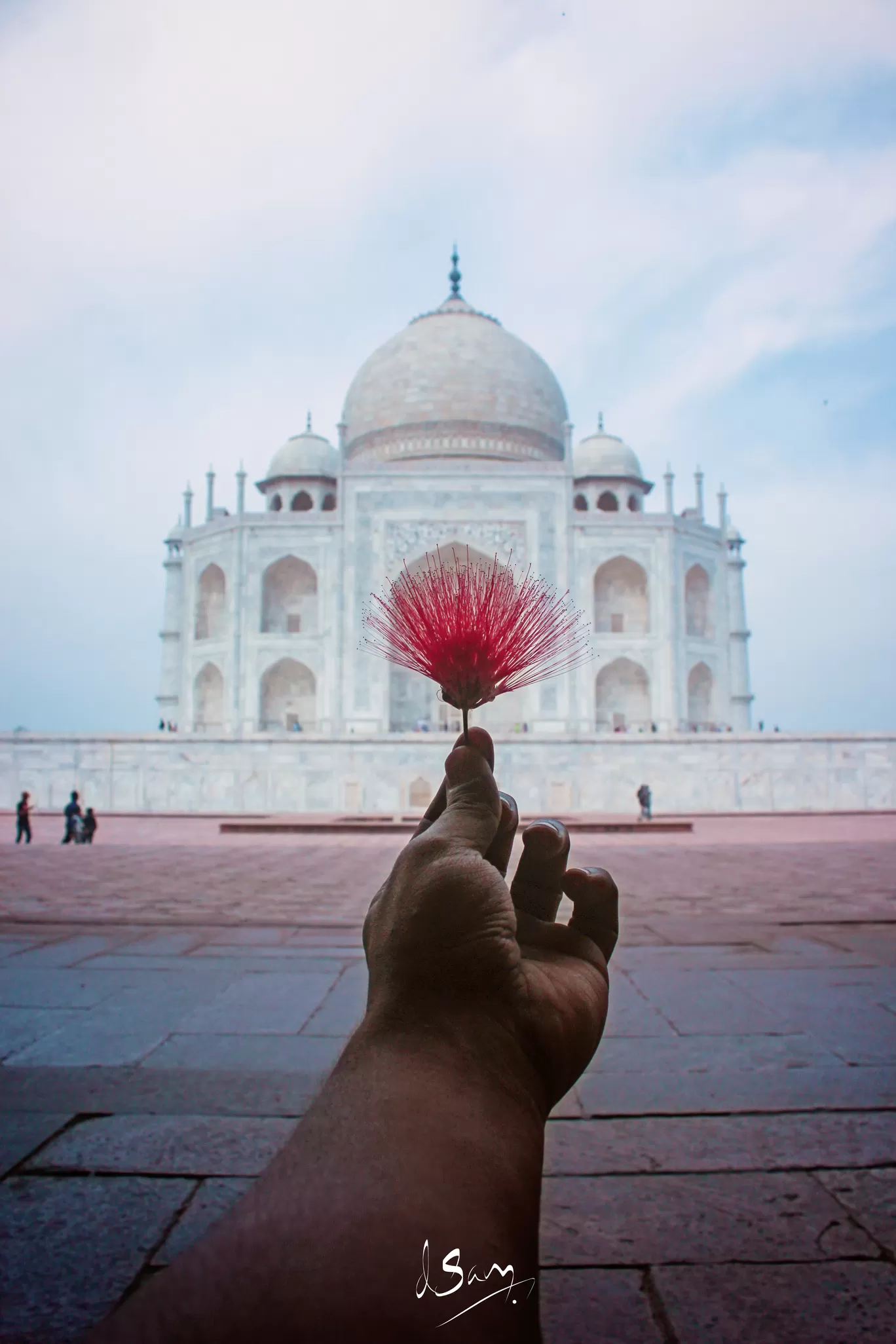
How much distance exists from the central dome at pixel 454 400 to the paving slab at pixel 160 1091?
66.9 feet

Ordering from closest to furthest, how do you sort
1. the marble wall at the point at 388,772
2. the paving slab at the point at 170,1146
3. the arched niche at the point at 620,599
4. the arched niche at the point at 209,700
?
the paving slab at the point at 170,1146 → the marble wall at the point at 388,772 → the arched niche at the point at 209,700 → the arched niche at the point at 620,599

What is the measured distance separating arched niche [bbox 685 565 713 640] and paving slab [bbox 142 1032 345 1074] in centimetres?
2072

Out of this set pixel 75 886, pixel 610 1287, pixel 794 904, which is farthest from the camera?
pixel 75 886

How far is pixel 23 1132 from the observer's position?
1.54 metres

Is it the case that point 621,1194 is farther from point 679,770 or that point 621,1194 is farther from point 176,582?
point 176,582

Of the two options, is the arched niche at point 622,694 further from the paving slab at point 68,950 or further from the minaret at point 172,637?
the paving slab at point 68,950

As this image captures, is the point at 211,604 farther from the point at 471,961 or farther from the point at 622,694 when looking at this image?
the point at 471,961

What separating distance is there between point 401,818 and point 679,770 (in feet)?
16.4

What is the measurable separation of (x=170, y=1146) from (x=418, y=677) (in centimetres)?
1965

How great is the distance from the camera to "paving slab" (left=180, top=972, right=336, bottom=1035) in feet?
7.23

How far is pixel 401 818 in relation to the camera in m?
11.8

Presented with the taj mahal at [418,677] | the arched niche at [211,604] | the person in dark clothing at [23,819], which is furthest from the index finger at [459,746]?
the arched niche at [211,604]

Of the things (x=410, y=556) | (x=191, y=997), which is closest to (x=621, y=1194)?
(x=191, y=997)

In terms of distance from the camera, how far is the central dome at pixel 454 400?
22.5 metres
